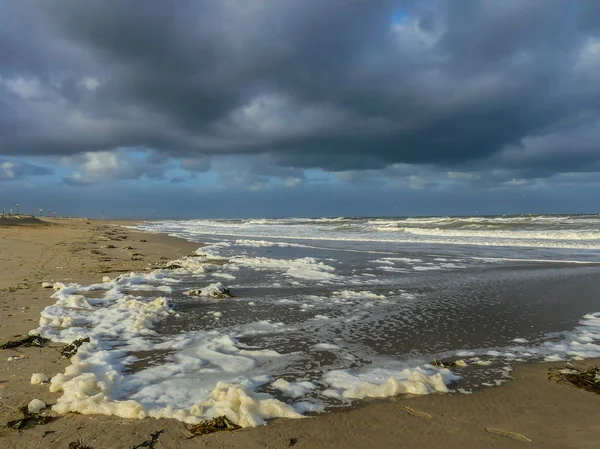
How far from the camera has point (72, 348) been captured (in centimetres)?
560

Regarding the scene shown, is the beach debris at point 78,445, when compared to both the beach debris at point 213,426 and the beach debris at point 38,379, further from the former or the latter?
the beach debris at point 38,379

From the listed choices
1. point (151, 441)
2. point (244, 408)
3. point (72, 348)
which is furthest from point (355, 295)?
point (151, 441)

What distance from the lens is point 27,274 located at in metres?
11.8

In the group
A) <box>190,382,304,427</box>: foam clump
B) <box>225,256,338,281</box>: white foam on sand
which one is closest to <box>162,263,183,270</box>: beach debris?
<box>225,256,338,281</box>: white foam on sand

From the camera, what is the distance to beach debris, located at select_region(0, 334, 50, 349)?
5677 millimetres

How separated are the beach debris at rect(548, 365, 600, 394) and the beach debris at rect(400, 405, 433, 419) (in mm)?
2029

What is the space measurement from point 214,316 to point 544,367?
5.36m

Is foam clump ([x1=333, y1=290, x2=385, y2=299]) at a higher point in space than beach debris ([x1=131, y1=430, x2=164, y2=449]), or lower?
higher

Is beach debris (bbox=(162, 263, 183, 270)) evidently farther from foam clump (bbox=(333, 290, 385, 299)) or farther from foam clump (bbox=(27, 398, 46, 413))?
foam clump (bbox=(27, 398, 46, 413))

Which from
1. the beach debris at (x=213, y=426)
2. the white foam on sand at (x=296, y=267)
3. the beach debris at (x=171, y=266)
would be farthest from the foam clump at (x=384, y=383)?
the beach debris at (x=171, y=266)

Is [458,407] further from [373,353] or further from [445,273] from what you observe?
[445,273]

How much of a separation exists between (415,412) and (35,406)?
3.65m

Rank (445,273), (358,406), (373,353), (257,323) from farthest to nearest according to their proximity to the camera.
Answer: (445,273) < (257,323) < (373,353) < (358,406)

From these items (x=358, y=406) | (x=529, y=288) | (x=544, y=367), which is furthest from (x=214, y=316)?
(x=529, y=288)
